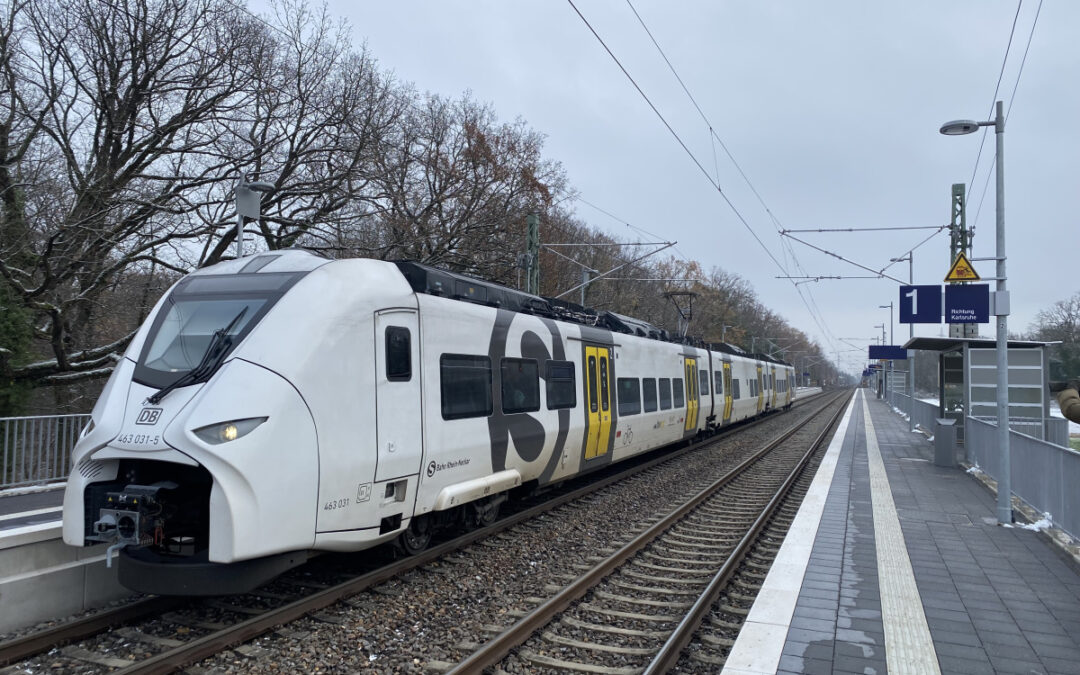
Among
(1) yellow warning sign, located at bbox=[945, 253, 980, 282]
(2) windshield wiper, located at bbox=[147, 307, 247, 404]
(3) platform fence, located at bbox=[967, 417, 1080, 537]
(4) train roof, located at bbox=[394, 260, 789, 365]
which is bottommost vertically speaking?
(3) platform fence, located at bbox=[967, 417, 1080, 537]

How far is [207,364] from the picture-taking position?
5.98 m

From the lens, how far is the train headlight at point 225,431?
18.0 ft

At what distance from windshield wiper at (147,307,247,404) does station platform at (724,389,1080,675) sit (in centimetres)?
448

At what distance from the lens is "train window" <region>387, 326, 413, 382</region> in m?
6.95

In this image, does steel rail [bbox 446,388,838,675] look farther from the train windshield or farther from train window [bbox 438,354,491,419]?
the train windshield

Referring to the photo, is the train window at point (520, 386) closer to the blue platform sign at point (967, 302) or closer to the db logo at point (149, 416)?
the db logo at point (149, 416)

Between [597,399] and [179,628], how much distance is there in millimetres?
7692

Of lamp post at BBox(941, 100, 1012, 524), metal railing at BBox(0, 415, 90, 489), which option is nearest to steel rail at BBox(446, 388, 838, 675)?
lamp post at BBox(941, 100, 1012, 524)

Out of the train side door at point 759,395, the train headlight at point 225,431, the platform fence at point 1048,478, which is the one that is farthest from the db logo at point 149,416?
the train side door at point 759,395

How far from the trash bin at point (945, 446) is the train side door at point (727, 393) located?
7754 millimetres

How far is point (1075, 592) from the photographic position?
6.95 m

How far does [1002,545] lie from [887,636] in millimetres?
4370

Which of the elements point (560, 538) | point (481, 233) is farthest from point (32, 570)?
point (481, 233)

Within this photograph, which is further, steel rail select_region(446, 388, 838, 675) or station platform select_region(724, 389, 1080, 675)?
station platform select_region(724, 389, 1080, 675)
